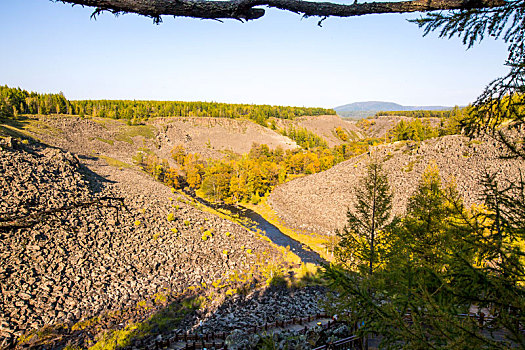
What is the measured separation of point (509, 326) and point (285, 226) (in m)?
40.3

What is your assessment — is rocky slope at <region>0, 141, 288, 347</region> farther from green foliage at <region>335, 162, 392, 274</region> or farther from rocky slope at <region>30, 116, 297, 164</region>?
rocky slope at <region>30, 116, 297, 164</region>

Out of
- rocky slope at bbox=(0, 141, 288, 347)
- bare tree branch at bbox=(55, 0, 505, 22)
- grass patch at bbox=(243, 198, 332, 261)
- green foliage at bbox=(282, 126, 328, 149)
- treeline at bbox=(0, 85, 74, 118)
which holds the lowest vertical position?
grass patch at bbox=(243, 198, 332, 261)

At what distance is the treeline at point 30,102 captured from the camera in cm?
7512

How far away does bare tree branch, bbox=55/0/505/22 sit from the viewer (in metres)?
2.88

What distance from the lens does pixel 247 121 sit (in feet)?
426

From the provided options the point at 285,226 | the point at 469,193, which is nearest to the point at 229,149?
the point at 285,226

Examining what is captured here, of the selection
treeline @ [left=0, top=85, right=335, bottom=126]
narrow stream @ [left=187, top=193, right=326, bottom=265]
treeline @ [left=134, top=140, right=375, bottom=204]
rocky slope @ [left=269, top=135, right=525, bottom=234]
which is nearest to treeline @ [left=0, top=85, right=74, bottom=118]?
treeline @ [left=0, top=85, right=335, bottom=126]

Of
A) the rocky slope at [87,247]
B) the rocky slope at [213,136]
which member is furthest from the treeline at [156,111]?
the rocky slope at [87,247]

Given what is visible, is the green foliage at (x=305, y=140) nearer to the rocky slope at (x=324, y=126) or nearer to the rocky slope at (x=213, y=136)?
the rocky slope at (x=213, y=136)

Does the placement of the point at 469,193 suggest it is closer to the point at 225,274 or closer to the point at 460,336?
the point at 225,274

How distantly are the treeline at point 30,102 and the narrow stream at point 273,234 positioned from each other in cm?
6276

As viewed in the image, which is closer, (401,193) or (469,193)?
(469,193)

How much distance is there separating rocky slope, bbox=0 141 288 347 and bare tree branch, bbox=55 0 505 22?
1106 cm

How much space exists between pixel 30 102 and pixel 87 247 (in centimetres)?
9389
